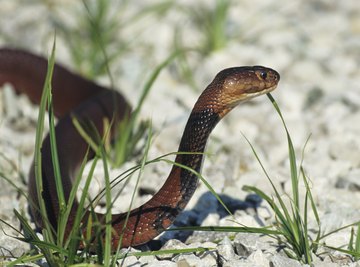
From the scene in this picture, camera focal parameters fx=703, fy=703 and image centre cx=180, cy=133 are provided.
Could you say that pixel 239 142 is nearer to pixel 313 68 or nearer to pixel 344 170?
pixel 344 170

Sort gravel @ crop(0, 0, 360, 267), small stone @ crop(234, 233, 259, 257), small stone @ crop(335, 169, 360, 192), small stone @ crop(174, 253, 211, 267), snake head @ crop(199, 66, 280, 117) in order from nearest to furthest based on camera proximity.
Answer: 1. small stone @ crop(174, 253, 211, 267)
2. small stone @ crop(234, 233, 259, 257)
3. snake head @ crop(199, 66, 280, 117)
4. gravel @ crop(0, 0, 360, 267)
5. small stone @ crop(335, 169, 360, 192)

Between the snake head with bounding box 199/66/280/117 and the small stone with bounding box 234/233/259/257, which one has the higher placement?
the snake head with bounding box 199/66/280/117

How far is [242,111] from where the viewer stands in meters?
6.40

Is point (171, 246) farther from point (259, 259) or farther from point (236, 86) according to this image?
point (236, 86)

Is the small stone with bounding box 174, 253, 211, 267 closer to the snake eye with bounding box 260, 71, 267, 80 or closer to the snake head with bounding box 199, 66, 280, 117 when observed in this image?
the snake head with bounding box 199, 66, 280, 117

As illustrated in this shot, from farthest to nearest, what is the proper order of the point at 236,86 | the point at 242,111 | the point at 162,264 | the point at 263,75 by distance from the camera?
1. the point at 242,111
2. the point at 263,75
3. the point at 236,86
4. the point at 162,264

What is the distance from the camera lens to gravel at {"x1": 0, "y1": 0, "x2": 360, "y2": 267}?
4.41 metres

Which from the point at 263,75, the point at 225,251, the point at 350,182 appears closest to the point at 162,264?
the point at 225,251

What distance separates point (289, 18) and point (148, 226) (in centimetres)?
457

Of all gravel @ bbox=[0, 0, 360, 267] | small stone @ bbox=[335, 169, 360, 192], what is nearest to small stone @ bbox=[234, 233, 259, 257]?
gravel @ bbox=[0, 0, 360, 267]

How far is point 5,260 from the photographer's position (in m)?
3.94

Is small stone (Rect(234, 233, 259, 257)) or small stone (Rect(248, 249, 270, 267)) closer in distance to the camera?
small stone (Rect(248, 249, 270, 267))

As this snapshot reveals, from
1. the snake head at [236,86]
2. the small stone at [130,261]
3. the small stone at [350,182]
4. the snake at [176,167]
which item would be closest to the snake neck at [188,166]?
the snake at [176,167]

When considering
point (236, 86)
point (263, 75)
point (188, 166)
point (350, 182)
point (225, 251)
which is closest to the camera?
point (225, 251)
